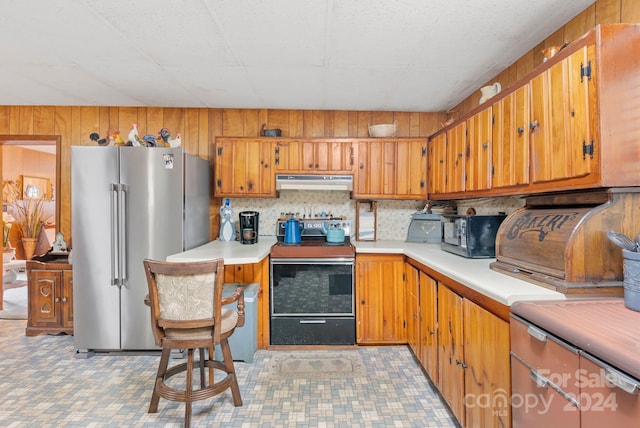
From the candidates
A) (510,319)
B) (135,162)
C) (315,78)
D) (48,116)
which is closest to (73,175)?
(135,162)

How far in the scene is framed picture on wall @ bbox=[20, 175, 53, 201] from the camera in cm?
655

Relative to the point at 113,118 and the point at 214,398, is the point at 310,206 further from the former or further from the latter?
the point at 113,118

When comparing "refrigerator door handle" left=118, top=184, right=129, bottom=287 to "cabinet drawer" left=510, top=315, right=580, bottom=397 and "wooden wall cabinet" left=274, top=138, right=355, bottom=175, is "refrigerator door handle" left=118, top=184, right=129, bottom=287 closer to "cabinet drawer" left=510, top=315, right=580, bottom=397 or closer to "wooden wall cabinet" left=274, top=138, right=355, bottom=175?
"wooden wall cabinet" left=274, top=138, right=355, bottom=175

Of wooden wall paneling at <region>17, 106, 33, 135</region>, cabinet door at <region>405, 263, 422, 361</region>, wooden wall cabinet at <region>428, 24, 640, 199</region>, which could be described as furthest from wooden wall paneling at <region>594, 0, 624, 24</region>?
wooden wall paneling at <region>17, 106, 33, 135</region>

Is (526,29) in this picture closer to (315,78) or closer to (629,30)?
(629,30)

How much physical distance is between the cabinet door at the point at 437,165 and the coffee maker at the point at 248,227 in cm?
183

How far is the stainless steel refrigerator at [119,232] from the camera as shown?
284cm

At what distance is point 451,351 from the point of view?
6.56 feet

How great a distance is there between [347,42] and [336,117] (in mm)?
1530

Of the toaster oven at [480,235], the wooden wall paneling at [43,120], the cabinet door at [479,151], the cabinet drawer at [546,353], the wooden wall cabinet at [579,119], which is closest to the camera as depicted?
the cabinet drawer at [546,353]

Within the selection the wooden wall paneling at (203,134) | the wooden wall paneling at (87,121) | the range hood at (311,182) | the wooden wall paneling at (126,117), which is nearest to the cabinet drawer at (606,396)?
the range hood at (311,182)

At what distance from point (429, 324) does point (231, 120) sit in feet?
→ 9.53

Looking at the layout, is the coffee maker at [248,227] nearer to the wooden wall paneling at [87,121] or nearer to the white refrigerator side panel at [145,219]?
the white refrigerator side panel at [145,219]

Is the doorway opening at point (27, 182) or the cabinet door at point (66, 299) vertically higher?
the doorway opening at point (27, 182)
